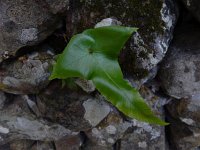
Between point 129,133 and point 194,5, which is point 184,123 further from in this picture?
point 194,5

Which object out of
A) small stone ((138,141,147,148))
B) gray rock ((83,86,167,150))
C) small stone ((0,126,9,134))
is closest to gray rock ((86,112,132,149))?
gray rock ((83,86,167,150))

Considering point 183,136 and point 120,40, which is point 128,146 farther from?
point 120,40

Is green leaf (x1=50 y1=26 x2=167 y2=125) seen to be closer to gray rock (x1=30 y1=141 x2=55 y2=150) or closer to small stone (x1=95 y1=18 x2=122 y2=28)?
small stone (x1=95 y1=18 x2=122 y2=28)

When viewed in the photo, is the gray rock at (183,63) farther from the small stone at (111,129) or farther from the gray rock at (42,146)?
the gray rock at (42,146)

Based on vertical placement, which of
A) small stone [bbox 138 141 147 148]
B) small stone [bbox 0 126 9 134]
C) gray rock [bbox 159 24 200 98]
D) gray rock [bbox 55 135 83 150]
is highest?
gray rock [bbox 159 24 200 98]

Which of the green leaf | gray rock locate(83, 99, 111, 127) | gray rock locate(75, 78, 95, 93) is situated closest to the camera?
the green leaf

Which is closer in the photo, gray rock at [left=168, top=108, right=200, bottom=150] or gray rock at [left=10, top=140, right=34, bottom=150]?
gray rock at [left=168, top=108, right=200, bottom=150]

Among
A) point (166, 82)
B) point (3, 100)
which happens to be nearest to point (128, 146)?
point (166, 82)

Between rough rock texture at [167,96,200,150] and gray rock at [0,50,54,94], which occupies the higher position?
gray rock at [0,50,54,94]

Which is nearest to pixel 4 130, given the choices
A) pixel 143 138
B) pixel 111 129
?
pixel 111 129
